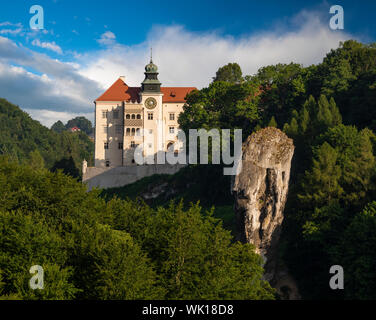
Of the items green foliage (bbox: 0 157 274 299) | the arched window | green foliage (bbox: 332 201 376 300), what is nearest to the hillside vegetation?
green foliage (bbox: 332 201 376 300)

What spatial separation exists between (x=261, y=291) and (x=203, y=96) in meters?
39.8

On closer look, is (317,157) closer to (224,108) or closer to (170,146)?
(224,108)

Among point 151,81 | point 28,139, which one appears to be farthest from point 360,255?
point 28,139

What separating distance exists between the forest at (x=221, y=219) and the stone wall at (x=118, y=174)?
8994 millimetres

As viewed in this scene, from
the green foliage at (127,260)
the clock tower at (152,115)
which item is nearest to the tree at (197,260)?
the green foliage at (127,260)

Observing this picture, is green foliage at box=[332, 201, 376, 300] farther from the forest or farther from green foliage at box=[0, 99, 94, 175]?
green foliage at box=[0, 99, 94, 175]

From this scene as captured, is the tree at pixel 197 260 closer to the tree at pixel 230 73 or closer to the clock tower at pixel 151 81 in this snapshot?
the tree at pixel 230 73

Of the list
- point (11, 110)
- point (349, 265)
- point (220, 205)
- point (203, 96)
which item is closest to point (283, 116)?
point (203, 96)

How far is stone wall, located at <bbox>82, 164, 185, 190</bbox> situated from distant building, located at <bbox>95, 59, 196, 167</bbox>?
11.1 feet

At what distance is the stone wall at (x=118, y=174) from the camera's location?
79.2 meters

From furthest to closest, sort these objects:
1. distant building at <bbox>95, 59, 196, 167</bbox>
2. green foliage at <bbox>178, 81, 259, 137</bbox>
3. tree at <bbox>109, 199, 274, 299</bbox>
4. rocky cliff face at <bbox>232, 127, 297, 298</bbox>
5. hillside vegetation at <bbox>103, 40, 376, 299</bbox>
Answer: distant building at <bbox>95, 59, 196, 167</bbox>
green foliage at <bbox>178, 81, 259, 137</bbox>
rocky cliff face at <bbox>232, 127, 297, 298</bbox>
hillside vegetation at <bbox>103, 40, 376, 299</bbox>
tree at <bbox>109, 199, 274, 299</bbox>

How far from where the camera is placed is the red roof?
85.6 metres
